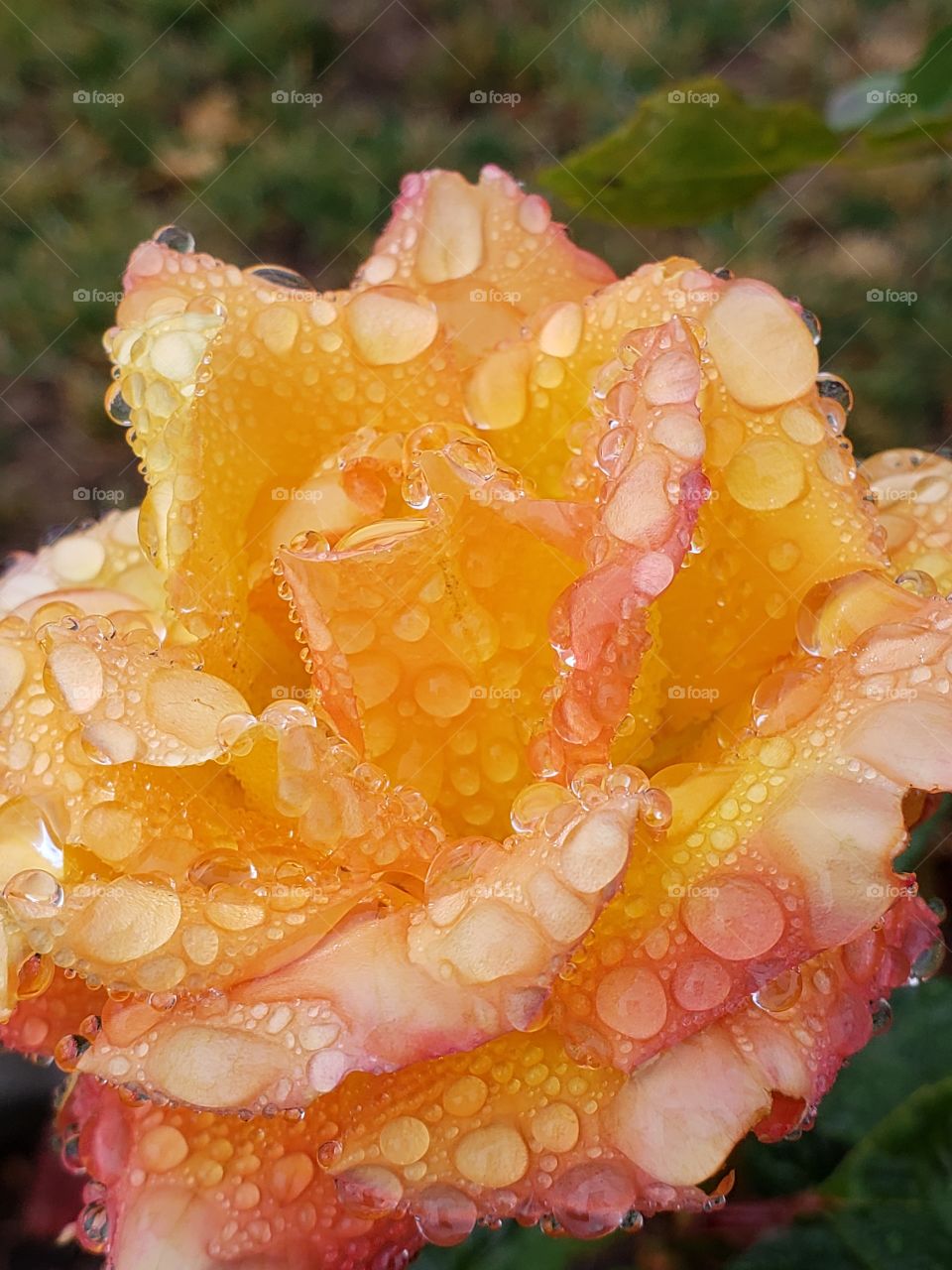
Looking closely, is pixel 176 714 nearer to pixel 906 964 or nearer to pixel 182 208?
pixel 906 964

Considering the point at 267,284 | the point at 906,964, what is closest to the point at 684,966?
the point at 906,964
